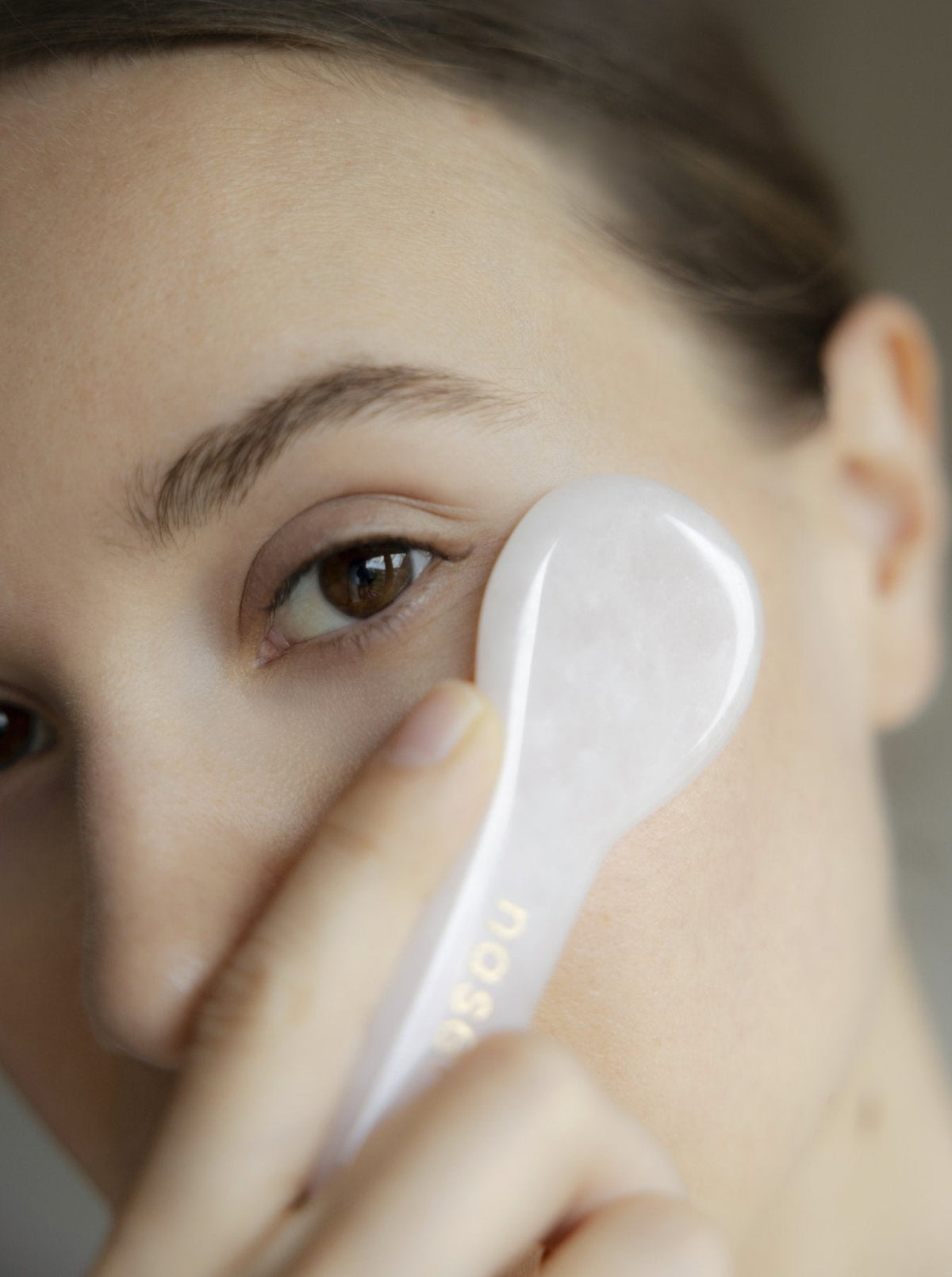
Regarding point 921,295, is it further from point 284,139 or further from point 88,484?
point 88,484

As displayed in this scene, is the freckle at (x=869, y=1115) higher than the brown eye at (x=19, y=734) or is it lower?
lower

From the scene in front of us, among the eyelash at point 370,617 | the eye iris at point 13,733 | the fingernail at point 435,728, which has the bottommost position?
the fingernail at point 435,728

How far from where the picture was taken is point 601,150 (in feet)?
3.10

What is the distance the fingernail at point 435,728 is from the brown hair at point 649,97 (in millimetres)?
419

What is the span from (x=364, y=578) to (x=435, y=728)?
157mm

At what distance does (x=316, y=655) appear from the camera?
75 centimetres

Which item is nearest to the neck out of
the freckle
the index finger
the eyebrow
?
the freckle

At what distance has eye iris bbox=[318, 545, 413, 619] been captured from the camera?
76 cm

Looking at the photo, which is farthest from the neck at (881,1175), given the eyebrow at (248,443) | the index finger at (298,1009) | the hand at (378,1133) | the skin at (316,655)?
the eyebrow at (248,443)

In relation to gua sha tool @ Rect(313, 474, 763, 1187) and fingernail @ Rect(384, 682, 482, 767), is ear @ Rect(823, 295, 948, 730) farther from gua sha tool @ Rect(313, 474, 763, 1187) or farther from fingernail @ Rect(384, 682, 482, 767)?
fingernail @ Rect(384, 682, 482, 767)

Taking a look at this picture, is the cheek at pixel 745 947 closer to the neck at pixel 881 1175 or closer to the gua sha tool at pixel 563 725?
the gua sha tool at pixel 563 725

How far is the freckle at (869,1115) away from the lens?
1008mm

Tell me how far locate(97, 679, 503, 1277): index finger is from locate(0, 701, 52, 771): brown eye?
0.34m

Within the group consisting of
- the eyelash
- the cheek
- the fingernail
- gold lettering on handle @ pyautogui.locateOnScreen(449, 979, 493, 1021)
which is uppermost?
the eyelash
